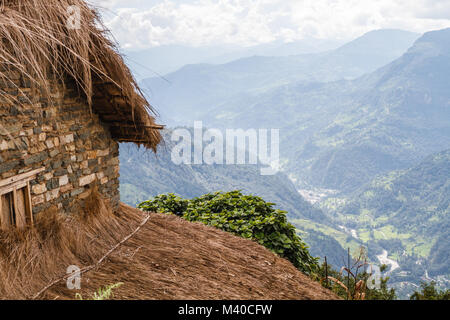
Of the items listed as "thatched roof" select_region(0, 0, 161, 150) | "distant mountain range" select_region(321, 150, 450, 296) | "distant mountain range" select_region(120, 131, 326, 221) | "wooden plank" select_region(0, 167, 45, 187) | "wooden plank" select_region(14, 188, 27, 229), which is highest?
"thatched roof" select_region(0, 0, 161, 150)

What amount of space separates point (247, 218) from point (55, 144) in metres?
4.27

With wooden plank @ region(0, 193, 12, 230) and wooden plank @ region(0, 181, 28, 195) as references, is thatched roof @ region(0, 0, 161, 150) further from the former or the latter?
wooden plank @ region(0, 193, 12, 230)

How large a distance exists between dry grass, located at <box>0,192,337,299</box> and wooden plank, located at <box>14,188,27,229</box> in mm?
142

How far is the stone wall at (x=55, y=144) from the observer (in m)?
3.93

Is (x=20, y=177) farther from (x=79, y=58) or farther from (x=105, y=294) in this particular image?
(x=105, y=294)

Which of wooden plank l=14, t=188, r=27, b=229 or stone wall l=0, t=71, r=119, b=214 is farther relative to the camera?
wooden plank l=14, t=188, r=27, b=229

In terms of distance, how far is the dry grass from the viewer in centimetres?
374

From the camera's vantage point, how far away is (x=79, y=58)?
14.1 feet

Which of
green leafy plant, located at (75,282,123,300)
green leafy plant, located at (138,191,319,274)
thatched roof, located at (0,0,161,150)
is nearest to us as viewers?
green leafy plant, located at (75,282,123,300)

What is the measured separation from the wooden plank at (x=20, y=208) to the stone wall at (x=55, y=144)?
119mm

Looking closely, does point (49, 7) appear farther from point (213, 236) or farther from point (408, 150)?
point (408, 150)

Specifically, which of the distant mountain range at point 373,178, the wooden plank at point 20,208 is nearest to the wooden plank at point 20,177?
the wooden plank at point 20,208
